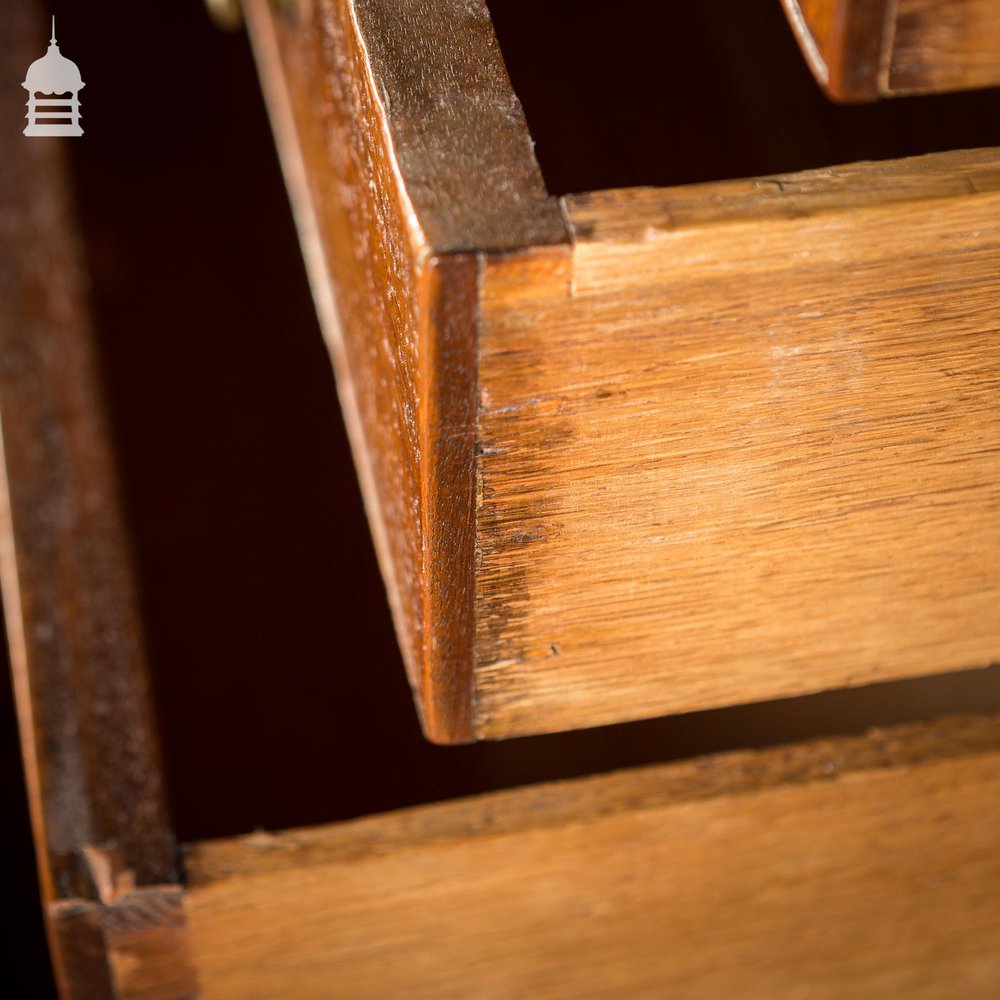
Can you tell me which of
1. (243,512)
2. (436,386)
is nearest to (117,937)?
(436,386)

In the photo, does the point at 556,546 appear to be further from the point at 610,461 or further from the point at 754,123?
the point at 754,123

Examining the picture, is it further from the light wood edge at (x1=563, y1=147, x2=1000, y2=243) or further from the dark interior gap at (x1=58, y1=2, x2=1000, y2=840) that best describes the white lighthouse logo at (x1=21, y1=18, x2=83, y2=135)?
the light wood edge at (x1=563, y1=147, x2=1000, y2=243)

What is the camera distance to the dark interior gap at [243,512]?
803 mm

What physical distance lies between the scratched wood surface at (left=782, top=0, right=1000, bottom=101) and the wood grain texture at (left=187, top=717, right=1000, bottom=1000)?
360 mm

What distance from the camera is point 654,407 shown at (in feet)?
1.41

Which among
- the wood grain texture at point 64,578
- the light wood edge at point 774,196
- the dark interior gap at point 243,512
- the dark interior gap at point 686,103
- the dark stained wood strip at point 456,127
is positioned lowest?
the dark interior gap at point 243,512

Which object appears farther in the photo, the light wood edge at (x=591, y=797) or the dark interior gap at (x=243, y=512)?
the dark interior gap at (x=243, y=512)

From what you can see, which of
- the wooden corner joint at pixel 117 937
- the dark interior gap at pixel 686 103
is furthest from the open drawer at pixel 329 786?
the dark interior gap at pixel 686 103

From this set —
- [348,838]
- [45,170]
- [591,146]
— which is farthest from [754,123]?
[348,838]

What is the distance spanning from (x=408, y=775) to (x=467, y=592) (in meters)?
0.36

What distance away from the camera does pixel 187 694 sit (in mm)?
833

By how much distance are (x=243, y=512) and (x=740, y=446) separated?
0.60m

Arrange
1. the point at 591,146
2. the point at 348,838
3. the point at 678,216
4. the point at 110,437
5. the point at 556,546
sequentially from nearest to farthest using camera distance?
the point at 678,216
the point at 556,546
the point at 348,838
the point at 110,437
the point at 591,146

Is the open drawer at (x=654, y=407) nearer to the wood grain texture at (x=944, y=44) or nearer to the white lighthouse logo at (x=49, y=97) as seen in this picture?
the wood grain texture at (x=944, y=44)
